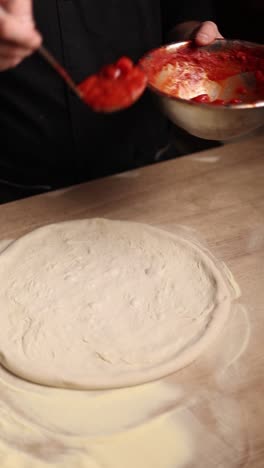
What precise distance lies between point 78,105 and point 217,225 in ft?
1.53

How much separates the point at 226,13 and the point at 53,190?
1.37 metres

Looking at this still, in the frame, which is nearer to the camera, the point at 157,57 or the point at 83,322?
the point at 83,322

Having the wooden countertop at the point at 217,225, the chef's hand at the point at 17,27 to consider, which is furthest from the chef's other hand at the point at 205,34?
the chef's hand at the point at 17,27

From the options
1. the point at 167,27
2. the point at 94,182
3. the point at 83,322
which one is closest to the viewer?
the point at 83,322

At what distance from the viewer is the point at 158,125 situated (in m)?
1.62

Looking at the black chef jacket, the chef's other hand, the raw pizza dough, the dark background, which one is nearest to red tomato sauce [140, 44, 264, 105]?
the chef's other hand

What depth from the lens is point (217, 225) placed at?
1.34m

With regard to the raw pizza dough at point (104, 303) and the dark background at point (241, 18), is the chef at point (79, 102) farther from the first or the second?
the dark background at point (241, 18)

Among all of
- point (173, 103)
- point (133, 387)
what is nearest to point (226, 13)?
point (173, 103)

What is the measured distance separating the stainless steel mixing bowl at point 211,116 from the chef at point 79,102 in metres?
0.24

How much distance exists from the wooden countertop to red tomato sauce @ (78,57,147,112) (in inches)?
16.9

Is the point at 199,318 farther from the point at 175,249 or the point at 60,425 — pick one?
the point at 60,425

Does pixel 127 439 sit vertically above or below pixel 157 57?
below

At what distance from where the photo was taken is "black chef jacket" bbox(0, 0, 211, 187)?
1353 mm
